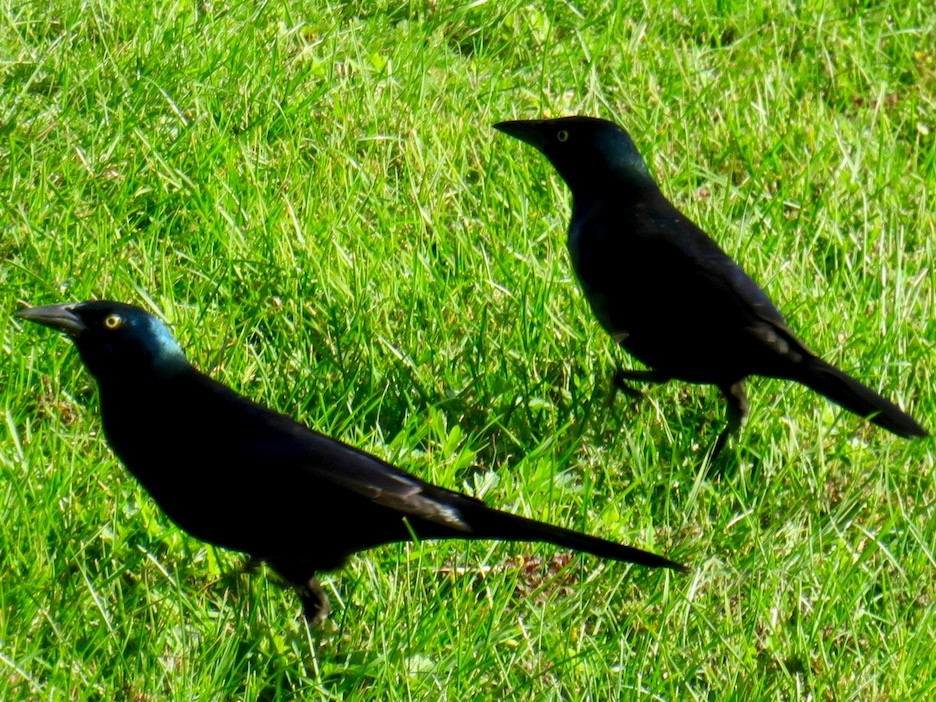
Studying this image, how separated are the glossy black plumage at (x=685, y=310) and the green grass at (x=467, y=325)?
18 centimetres

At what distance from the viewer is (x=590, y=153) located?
4895 mm

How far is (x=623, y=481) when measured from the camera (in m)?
4.26

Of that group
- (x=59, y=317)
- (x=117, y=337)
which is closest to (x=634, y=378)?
(x=117, y=337)

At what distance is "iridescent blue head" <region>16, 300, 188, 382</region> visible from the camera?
141 inches

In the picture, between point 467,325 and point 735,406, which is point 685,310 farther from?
point 467,325

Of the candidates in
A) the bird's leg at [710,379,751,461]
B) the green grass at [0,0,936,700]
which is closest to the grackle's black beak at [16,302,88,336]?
the green grass at [0,0,936,700]

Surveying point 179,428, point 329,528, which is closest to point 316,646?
point 329,528

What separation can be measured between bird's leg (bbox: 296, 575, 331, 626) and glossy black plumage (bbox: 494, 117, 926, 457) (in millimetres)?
1358

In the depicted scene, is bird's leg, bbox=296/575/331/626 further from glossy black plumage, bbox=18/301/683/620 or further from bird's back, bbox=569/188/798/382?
bird's back, bbox=569/188/798/382

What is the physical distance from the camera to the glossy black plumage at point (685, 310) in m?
4.23

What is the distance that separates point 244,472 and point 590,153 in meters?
1.93

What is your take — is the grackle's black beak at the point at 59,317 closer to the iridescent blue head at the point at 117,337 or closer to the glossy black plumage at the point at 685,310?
the iridescent blue head at the point at 117,337

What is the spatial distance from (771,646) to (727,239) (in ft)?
6.31

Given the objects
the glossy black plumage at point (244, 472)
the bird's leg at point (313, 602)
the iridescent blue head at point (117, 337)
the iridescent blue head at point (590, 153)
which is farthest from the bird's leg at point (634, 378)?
the iridescent blue head at point (117, 337)
